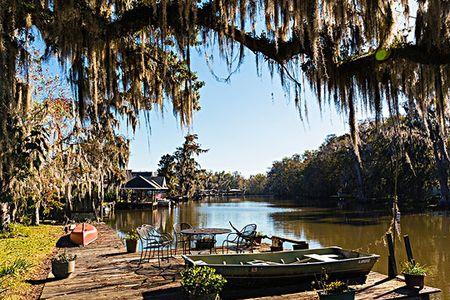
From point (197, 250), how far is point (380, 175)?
137 ft

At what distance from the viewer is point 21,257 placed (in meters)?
10.6

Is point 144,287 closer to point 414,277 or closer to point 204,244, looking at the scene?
point 204,244

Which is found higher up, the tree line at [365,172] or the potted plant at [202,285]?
the tree line at [365,172]

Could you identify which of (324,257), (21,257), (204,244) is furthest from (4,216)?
(324,257)

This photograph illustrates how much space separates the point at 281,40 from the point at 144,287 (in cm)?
519

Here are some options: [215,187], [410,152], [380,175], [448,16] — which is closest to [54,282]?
[448,16]


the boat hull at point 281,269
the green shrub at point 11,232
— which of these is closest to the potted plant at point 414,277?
the boat hull at point 281,269

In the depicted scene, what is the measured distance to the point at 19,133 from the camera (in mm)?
8648

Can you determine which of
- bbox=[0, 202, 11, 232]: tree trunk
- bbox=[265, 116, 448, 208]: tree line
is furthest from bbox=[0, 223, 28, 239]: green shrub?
bbox=[265, 116, 448, 208]: tree line

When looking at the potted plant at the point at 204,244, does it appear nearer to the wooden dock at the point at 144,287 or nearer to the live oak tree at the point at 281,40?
the wooden dock at the point at 144,287

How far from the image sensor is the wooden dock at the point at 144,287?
7.01 m

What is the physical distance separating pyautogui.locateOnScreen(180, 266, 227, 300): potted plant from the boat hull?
82 cm

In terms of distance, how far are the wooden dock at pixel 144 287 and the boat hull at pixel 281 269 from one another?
0.24 meters

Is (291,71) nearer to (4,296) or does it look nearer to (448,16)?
(448,16)
